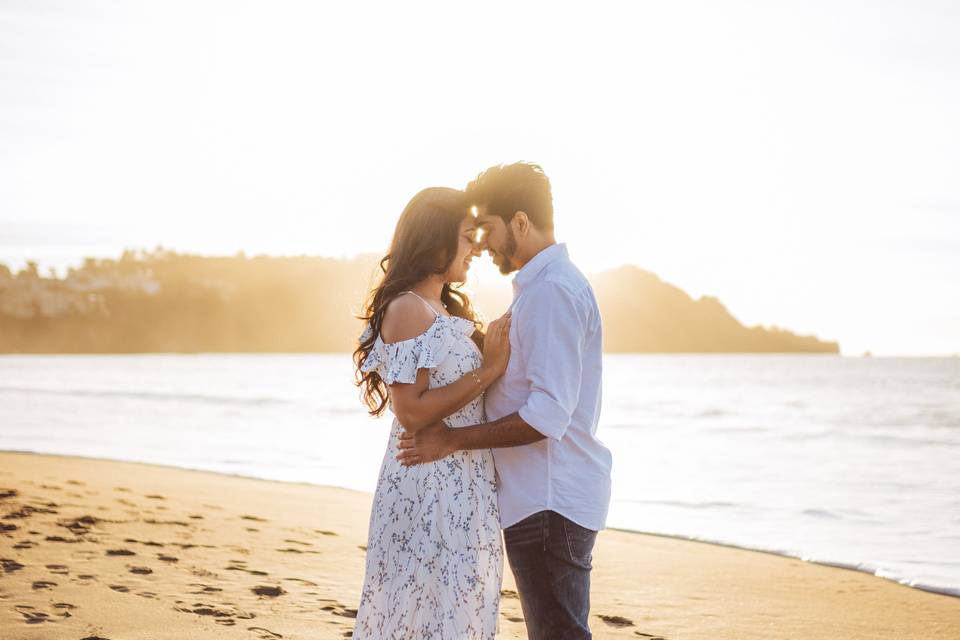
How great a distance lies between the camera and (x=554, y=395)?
2.74 meters

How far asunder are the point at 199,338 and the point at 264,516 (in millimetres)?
128161

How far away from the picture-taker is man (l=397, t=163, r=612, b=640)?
9.15 feet

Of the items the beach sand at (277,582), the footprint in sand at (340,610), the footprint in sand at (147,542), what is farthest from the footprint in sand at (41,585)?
the footprint in sand at (340,610)

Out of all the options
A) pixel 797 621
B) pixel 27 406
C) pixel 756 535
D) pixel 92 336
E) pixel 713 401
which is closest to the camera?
pixel 797 621

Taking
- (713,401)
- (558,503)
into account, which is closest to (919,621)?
(558,503)

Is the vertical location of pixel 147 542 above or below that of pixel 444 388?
below

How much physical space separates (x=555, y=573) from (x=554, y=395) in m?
0.56

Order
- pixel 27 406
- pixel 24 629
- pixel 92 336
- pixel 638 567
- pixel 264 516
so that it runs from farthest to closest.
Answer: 1. pixel 92 336
2. pixel 27 406
3. pixel 264 516
4. pixel 638 567
5. pixel 24 629

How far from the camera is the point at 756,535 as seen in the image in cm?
981

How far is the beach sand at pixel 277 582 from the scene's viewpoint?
191 inches

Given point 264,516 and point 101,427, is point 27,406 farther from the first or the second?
point 264,516

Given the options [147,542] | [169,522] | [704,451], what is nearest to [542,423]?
[147,542]

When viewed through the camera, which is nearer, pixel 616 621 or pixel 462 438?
pixel 462 438

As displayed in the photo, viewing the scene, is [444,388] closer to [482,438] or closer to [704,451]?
[482,438]
